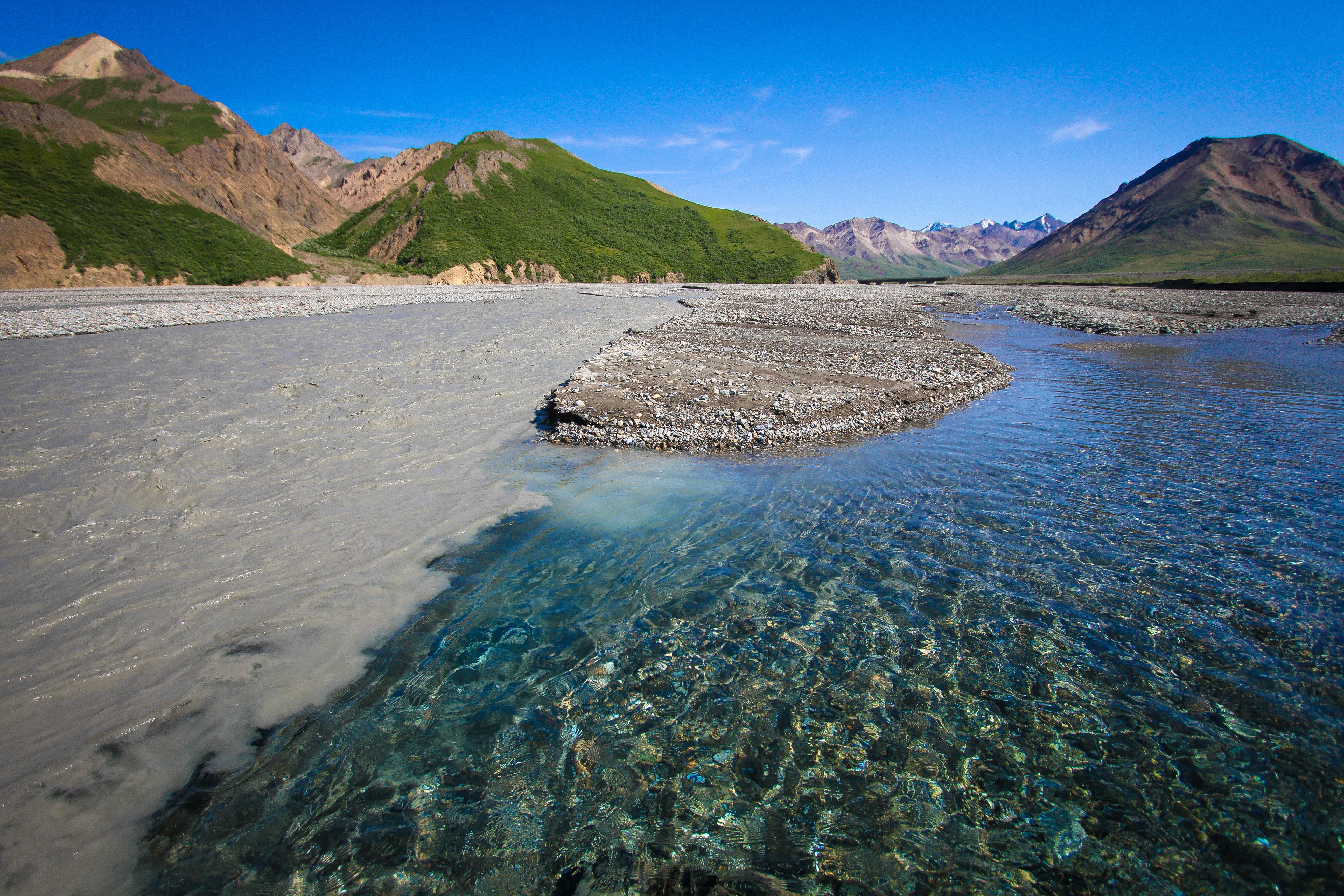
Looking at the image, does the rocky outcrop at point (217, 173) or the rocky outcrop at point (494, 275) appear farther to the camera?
the rocky outcrop at point (494, 275)

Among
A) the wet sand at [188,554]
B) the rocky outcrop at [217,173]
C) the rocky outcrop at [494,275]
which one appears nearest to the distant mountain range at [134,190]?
the rocky outcrop at [217,173]

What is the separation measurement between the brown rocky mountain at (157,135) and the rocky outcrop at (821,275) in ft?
374

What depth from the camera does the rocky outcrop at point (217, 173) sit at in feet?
215

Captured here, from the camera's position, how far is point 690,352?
2020cm

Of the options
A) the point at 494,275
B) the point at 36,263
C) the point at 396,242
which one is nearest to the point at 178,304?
the point at 36,263

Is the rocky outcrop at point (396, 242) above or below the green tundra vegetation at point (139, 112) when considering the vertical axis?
below

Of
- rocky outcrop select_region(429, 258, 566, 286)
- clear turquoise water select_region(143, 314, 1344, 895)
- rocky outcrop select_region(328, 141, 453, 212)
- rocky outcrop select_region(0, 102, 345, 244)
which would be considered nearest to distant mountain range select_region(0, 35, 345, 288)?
rocky outcrop select_region(0, 102, 345, 244)

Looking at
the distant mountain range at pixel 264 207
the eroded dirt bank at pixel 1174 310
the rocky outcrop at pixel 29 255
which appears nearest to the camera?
the eroded dirt bank at pixel 1174 310

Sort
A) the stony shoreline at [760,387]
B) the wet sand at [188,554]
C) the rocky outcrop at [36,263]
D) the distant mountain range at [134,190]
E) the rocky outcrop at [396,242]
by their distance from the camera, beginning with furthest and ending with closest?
the rocky outcrop at [396,242]
the distant mountain range at [134,190]
the rocky outcrop at [36,263]
the stony shoreline at [760,387]
the wet sand at [188,554]

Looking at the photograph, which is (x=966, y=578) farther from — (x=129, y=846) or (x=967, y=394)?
(x=967, y=394)

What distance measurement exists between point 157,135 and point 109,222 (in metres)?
51.8

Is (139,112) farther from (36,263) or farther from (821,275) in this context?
(821,275)

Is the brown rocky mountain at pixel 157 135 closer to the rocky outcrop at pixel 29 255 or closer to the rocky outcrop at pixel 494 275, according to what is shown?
the rocky outcrop at pixel 29 255

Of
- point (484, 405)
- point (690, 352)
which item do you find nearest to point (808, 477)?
point (484, 405)
